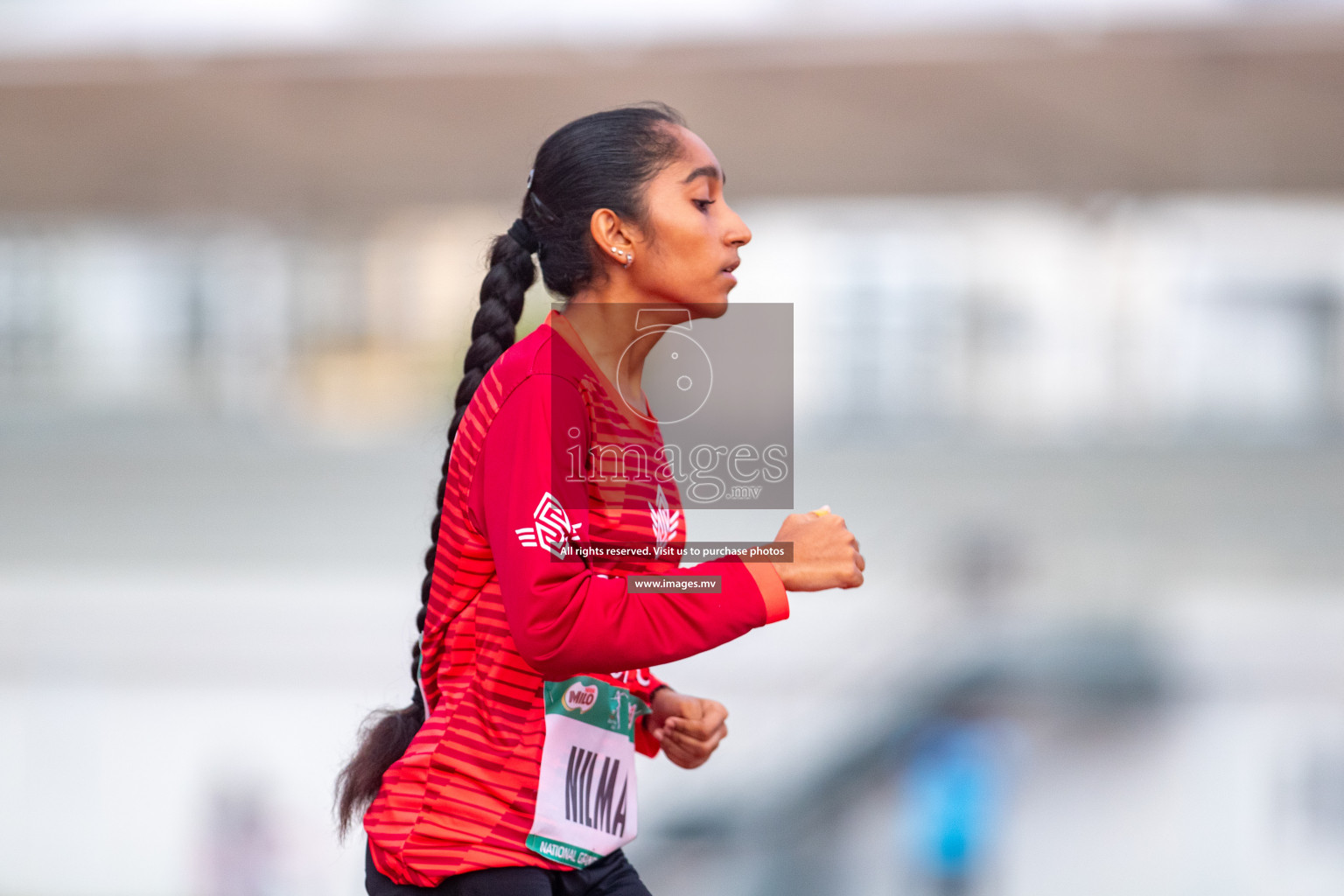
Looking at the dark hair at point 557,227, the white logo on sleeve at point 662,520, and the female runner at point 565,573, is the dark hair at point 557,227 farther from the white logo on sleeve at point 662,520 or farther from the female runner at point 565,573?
the white logo on sleeve at point 662,520

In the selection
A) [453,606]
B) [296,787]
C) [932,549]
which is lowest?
[296,787]

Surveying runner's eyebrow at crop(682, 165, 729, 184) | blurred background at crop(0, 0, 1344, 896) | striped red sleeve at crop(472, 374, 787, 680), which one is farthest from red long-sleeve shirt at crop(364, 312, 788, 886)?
blurred background at crop(0, 0, 1344, 896)

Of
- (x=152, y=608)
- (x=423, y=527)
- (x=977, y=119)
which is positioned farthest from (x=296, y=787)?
(x=977, y=119)

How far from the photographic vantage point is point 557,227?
101 cm

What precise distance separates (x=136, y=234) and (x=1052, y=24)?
5682 millimetres

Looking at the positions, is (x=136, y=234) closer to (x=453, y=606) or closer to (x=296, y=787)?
(x=296, y=787)

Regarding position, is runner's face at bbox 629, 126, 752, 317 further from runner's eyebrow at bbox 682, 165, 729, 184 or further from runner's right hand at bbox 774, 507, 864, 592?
runner's right hand at bbox 774, 507, 864, 592

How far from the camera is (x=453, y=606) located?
0.93 meters

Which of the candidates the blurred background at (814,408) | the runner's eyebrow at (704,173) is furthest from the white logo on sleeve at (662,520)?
the blurred background at (814,408)

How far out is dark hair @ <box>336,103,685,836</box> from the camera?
3.17ft

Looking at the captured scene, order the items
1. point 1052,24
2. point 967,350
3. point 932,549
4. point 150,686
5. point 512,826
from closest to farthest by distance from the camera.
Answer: point 512,826 → point 150,686 → point 1052,24 → point 932,549 → point 967,350

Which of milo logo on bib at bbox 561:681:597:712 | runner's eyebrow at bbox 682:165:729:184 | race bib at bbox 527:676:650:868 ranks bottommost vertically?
race bib at bbox 527:676:650:868

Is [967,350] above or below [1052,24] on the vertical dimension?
below

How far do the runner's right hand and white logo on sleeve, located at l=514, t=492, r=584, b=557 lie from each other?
0.16 m
